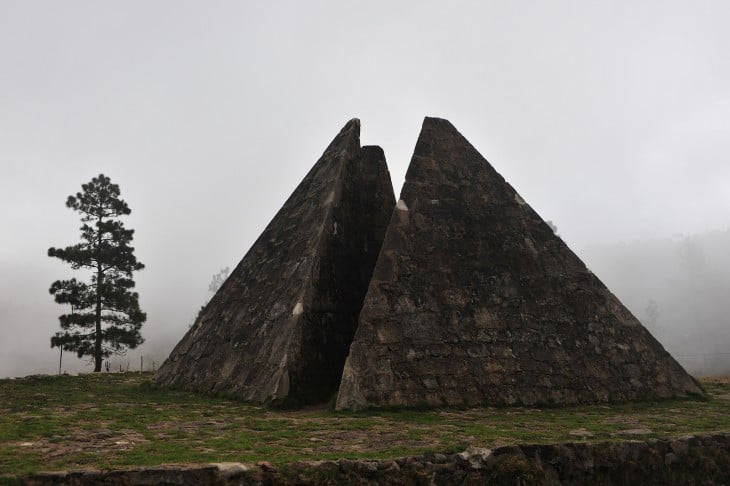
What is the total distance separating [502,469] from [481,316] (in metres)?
4.41

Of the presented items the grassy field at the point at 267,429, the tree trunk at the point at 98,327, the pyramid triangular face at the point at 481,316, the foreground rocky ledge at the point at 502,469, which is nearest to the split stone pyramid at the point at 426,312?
the pyramid triangular face at the point at 481,316

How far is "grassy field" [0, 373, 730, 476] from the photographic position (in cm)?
465

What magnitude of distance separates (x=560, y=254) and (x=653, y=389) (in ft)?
9.62

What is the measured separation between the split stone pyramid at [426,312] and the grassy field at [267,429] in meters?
0.55

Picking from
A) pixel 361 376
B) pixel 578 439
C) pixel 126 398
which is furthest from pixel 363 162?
pixel 578 439

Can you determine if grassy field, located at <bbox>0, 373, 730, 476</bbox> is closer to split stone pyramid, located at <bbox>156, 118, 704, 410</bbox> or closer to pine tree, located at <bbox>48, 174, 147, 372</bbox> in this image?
Result: split stone pyramid, located at <bbox>156, 118, 704, 410</bbox>

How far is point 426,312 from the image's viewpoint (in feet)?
28.6

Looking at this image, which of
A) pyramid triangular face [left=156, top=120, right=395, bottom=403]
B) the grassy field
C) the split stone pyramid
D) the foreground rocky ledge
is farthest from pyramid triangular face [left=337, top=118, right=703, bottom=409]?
the foreground rocky ledge

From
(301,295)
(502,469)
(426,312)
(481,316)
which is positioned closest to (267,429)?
(502,469)

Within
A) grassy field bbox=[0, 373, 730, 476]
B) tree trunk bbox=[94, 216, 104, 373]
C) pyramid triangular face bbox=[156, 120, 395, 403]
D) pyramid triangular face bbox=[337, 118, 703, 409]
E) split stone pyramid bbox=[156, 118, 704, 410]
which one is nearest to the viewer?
grassy field bbox=[0, 373, 730, 476]

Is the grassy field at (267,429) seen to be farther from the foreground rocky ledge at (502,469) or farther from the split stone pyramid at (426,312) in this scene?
the split stone pyramid at (426,312)

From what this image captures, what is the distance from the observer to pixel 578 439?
552cm

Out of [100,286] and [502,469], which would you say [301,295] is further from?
[100,286]

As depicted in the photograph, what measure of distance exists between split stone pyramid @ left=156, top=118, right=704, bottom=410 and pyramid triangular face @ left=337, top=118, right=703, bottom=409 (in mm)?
22
